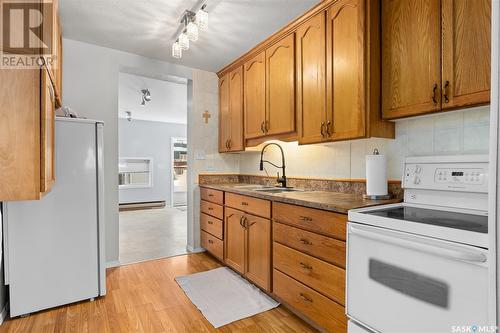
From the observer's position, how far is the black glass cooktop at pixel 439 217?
112 centimetres

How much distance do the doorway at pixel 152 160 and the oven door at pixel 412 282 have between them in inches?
130

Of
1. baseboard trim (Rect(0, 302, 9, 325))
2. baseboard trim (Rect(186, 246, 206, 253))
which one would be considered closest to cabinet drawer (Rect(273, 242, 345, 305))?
baseboard trim (Rect(186, 246, 206, 253))

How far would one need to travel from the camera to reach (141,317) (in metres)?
1.98

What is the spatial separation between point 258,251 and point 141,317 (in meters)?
1.03

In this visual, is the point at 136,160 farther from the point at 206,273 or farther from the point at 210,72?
the point at 206,273

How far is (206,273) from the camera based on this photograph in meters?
2.75

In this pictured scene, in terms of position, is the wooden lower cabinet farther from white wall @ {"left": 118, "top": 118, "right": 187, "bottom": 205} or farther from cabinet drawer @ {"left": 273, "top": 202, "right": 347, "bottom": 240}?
white wall @ {"left": 118, "top": 118, "right": 187, "bottom": 205}

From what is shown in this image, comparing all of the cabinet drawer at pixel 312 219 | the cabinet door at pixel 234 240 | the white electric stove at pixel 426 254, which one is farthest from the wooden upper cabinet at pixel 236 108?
the white electric stove at pixel 426 254

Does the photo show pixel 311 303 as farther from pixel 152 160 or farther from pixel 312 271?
pixel 152 160

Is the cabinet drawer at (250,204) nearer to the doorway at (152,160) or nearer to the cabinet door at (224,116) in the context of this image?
the cabinet door at (224,116)

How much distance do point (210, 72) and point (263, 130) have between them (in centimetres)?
140

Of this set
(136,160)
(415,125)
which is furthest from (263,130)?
(136,160)

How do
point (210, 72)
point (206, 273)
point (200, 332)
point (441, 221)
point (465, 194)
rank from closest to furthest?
point (441, 221) < point (465, 194) < point (200, 332) < point (206, 273) < point (210, 72)

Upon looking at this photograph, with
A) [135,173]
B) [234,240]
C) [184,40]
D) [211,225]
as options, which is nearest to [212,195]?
[211,225]
